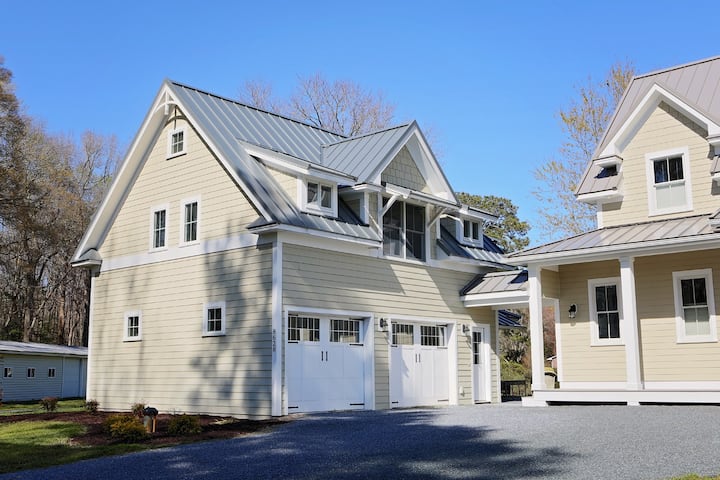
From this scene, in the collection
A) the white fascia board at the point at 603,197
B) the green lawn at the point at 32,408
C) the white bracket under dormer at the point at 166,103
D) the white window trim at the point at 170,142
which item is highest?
the white bracket under dormer at the point at 166,103

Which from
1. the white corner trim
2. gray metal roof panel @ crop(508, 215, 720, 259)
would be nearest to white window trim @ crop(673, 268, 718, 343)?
gray metal roof panel @ crop(508, 215, 720, 259)

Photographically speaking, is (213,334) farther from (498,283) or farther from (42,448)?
(498,283)

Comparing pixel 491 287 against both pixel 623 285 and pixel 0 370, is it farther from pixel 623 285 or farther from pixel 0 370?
pixel 0 370

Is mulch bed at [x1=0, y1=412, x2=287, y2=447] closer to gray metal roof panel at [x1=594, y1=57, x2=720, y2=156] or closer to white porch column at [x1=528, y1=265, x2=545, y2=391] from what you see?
white porch column at [x1=528, y1=265, x2=545, y2=391]

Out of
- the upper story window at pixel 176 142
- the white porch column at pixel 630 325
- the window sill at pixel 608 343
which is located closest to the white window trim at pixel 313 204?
the upper story window at pixel 176 142

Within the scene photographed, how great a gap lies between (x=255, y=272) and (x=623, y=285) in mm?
8148

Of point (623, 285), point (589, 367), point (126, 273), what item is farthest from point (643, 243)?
point (126, 273)

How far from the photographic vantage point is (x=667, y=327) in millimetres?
16984

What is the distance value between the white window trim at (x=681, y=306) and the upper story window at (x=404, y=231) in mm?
6565

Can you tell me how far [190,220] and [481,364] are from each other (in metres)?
9.52

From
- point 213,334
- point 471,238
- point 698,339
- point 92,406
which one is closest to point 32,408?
point 92,406

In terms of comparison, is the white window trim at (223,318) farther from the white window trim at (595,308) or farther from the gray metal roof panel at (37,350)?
the gray metal roof panel at (37,350)

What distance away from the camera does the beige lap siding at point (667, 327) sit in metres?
16.5

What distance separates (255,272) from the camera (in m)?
16.8
